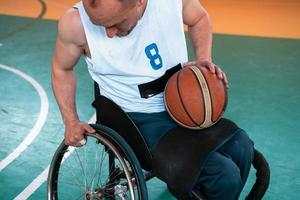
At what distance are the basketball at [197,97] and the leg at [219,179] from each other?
0.59ft

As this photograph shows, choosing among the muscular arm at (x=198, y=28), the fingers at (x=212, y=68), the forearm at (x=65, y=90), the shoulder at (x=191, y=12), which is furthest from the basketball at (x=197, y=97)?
the forearm at (x=65, y=90)

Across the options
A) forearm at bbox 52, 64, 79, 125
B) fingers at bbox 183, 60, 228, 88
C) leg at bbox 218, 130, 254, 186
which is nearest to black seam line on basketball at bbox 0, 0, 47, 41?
forearm at bbox 52, 64, 79, 125

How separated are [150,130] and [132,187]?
0.35 meters

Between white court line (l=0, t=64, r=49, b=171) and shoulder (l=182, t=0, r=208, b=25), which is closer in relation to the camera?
shoulder (l=182, t=0, r=208, b=25)

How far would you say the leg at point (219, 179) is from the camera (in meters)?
2.05

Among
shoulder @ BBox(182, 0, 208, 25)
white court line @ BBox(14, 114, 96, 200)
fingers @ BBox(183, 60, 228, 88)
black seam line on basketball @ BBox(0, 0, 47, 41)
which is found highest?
shoulder @ BBox(182, 0, 208, 25)

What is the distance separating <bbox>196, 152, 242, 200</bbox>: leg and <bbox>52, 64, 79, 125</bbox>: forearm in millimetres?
695

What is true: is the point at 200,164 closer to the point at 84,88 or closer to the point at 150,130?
the point at 150,130

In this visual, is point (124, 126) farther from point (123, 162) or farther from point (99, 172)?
point (99, 172)

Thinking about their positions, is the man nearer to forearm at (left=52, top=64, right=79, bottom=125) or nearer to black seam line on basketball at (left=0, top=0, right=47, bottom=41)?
forearm at (left=52, top=64, right=79, bottom=125)

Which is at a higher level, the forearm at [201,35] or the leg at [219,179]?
the forearm at [201,35]

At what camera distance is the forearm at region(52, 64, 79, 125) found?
2301mm

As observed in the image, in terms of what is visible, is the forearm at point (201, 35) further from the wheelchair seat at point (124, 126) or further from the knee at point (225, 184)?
the knee at point (225, 184)

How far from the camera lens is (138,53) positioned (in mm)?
2225
